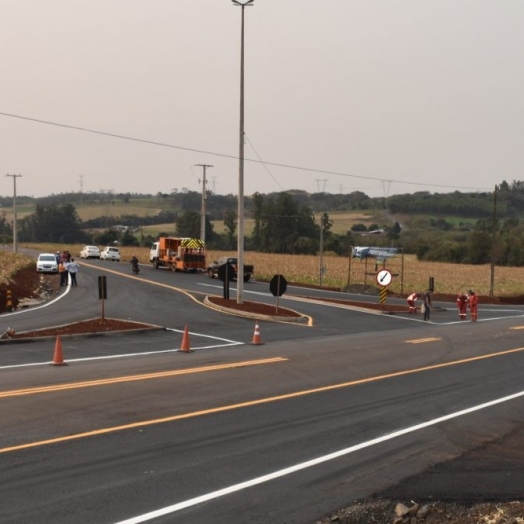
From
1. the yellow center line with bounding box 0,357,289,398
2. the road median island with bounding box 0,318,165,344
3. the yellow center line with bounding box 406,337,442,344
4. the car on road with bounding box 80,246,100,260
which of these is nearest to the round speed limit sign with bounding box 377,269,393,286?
the yellow center line with bounding box 406,337,442,344

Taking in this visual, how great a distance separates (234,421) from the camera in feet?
43.0

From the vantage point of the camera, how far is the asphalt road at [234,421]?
29.1ft

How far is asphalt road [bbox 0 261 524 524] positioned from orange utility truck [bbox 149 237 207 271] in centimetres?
3772

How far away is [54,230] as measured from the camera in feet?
619

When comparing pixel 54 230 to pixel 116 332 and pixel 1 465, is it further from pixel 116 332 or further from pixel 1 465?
pixel 1 465

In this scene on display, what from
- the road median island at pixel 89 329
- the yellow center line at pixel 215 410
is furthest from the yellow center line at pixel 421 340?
the road median island at pixel 89 329

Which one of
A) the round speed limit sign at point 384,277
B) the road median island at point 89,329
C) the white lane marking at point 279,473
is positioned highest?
the round speed limit sign at point 384,277

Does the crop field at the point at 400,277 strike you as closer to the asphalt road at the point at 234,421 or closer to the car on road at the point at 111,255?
the car on road at the point at 111,255

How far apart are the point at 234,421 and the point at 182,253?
174 feet

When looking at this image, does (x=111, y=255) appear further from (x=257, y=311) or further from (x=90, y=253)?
(x=257, y=311)

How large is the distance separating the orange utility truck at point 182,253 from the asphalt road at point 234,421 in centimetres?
3772

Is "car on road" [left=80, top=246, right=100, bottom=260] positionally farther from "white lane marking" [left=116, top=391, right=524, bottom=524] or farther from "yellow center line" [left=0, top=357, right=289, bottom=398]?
"white lane marking" [left=116, top=391, right=524, bottom=524]

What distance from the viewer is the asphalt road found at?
29.1 feet

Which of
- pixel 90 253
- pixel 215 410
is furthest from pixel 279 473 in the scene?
pixel 90 253
